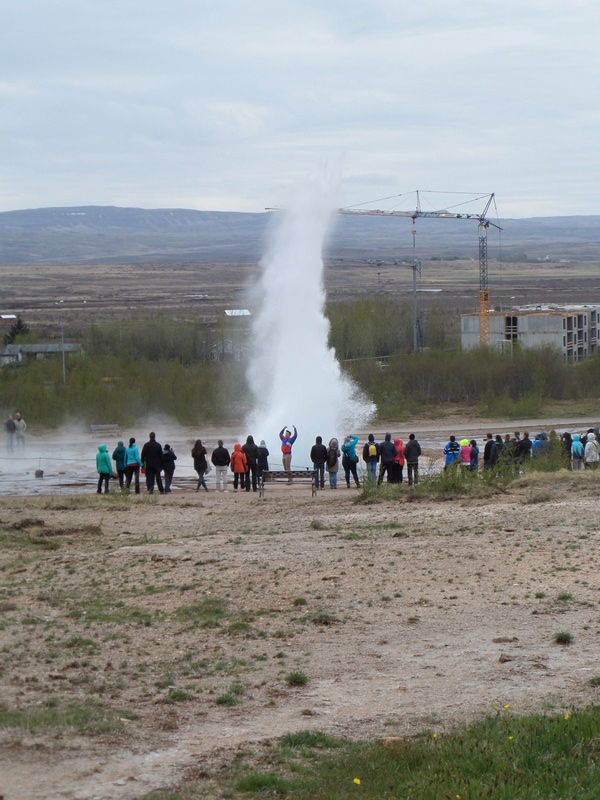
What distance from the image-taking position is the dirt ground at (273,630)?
27.3 ft

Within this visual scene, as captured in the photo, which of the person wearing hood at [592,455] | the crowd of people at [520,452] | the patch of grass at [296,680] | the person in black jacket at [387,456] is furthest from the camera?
the person wearing hood at [592,455]

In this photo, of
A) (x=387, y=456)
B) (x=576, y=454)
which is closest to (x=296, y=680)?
(x=387, y=456)

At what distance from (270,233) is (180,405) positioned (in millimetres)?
11806

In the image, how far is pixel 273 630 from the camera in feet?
38.2

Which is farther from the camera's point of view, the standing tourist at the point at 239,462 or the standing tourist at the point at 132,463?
the standing tourist at the point at 239,462

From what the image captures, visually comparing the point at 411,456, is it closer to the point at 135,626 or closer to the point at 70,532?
the point at 70,532

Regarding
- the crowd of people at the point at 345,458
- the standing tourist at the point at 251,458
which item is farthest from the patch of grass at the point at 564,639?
the standing tourist at the point at 251,458

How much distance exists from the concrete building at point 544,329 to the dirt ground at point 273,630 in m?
49.0

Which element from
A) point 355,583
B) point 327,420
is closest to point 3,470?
point 327,420

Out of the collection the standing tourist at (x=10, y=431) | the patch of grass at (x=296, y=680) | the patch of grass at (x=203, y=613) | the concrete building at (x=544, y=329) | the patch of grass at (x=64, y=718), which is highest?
the concrete building at (x=544, y=329)

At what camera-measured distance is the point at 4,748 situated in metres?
7.79

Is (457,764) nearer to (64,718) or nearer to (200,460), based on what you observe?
(64,718)

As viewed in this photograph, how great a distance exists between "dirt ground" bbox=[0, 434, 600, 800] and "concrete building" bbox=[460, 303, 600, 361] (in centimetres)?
4897

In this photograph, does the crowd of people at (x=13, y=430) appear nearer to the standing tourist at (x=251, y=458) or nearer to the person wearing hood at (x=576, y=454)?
the standing tourist at (x=251, y=458)
